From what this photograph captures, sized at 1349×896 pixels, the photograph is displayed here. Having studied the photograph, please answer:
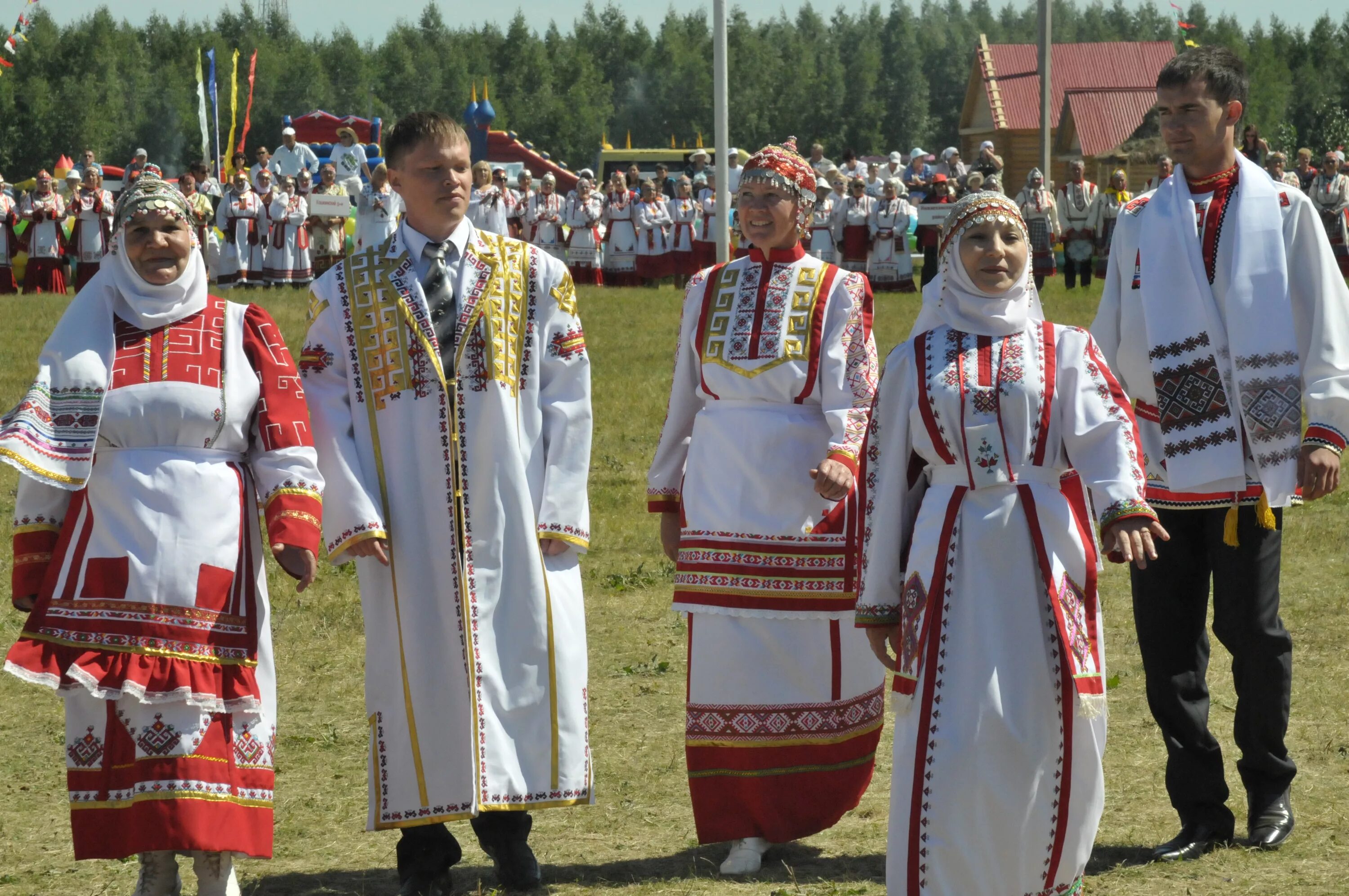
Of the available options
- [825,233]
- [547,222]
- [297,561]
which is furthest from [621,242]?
[297,561]

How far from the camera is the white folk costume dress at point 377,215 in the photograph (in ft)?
70.7

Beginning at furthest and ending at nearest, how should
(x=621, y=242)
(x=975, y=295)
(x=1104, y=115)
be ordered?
(x=1104, y=115)
(x=621, y=242)
(x=975, y=295)

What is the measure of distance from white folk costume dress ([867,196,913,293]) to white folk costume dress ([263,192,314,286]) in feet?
25.9

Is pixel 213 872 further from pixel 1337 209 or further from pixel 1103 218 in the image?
pixel 1337 209

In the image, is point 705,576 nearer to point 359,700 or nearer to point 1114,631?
point 359,700

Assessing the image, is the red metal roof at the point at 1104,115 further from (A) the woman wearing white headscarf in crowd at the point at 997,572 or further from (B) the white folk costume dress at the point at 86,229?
(A) the woman wearing white headscarf in crowd at the point at 997,572

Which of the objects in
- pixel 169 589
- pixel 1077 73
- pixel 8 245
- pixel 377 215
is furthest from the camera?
A: pixel 1077 73

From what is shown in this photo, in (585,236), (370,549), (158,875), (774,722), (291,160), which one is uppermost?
(291,160)

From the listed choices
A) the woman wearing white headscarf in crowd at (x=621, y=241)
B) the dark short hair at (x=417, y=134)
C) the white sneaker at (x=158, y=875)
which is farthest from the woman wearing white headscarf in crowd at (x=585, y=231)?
the white sneaker at (x=158, y=875)

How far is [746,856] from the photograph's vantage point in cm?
470

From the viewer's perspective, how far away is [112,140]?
78188 mm

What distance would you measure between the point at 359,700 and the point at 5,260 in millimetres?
20406

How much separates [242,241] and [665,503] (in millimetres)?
20981

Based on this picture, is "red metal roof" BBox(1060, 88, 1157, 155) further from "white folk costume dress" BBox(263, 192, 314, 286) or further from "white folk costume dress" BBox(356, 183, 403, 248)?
"white folk costume dress" BBox(356, 183, 403, 248)
